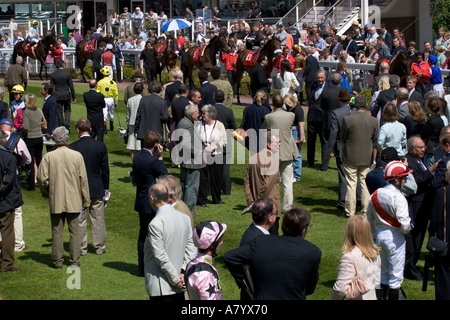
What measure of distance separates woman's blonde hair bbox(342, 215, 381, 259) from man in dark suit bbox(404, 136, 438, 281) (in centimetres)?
221

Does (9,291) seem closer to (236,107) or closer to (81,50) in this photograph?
(236,107)

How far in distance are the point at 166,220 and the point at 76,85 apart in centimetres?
1938

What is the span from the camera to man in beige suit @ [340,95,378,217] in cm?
1053

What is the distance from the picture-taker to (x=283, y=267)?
5398 millimetres

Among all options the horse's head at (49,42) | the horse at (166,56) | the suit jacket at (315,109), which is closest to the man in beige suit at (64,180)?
the suit jacket at (315,109)

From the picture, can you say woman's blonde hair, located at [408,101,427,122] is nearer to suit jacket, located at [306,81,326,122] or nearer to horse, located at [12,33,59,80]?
suit jacket, located at [306,81,326,122]

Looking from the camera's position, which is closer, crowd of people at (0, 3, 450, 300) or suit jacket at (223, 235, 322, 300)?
suit jacket at (223, 235, 322, 300)

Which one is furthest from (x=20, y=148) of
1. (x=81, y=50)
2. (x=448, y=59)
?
(x=81, y=50)

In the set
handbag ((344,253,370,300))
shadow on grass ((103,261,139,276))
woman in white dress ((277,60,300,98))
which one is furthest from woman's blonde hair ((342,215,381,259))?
woman in white dress ((277,60,300,98))

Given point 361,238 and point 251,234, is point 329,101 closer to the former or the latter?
point 361,238

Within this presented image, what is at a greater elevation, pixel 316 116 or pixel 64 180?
pixel 316 116

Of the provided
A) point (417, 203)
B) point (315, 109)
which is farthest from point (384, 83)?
point (417, 203)

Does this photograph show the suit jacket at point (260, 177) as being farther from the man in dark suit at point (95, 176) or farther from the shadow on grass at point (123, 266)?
the man in dark suit at point (95, 176)

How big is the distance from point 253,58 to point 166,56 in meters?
3.73
